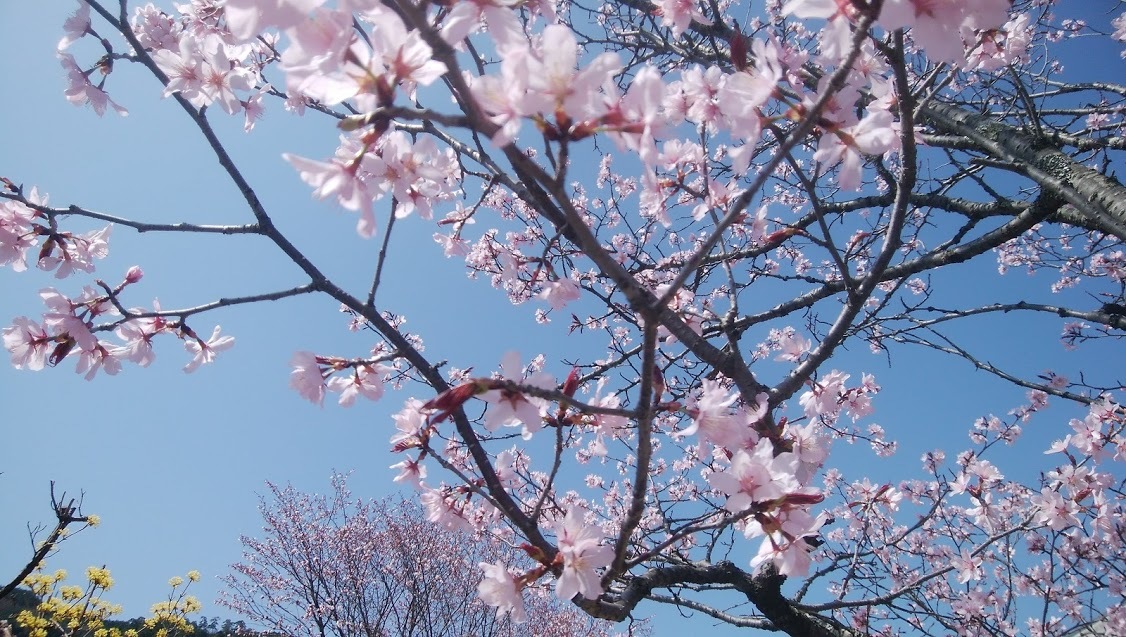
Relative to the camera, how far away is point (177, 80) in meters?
1.90

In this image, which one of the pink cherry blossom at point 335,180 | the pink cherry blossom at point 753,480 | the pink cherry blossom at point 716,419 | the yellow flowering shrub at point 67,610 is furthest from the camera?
the yellow flowering shrub at point 67,610

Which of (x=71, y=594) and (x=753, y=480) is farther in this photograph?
(x=71, y=594)

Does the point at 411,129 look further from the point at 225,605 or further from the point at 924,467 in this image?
the point at 225,605

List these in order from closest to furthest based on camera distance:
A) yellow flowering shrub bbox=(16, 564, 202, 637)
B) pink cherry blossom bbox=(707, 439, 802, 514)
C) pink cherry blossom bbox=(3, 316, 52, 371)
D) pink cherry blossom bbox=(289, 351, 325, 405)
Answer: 1. pink cherry blossom bbox=(707, 439, 802, 514)
2. pink cherry blossom bbox=(289, 351, 325, 405)
3. pink cherry blossom bbox=(3, 316, 52, 371)
4. yellow flowering shrub bbox=(16, 564, 202, 637)

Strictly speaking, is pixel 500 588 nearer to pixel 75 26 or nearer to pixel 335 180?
pixel 335 180

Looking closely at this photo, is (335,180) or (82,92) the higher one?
(82,92)

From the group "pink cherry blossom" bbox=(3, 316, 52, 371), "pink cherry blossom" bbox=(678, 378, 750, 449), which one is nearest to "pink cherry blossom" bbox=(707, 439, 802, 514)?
"pink cherry blossom" bbox=(678, 378, 750, 449)

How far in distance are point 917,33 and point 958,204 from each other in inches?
129

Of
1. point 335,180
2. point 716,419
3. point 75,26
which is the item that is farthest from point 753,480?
point 75,26

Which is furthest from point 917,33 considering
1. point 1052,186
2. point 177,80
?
point 1052,186

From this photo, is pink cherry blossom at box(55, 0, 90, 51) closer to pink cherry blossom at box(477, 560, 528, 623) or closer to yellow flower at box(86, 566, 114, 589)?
→ pink cherry blossom at box(477, 560, 528, 623)

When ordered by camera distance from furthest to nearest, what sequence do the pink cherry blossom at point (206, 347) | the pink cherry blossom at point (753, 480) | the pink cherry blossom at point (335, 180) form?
1. the pink cherry blossom at point (206, 347)
2. the pink cherry blossom at point (753, 480)
3. the pink cherry blossom at point (335, 180)

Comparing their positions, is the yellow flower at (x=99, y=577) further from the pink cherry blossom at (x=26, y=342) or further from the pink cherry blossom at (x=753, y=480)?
the pink cherry blossom at (x=753, y=480)

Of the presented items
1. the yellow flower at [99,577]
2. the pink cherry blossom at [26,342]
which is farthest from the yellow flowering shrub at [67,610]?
the pink cherry blossom at [26,342]
